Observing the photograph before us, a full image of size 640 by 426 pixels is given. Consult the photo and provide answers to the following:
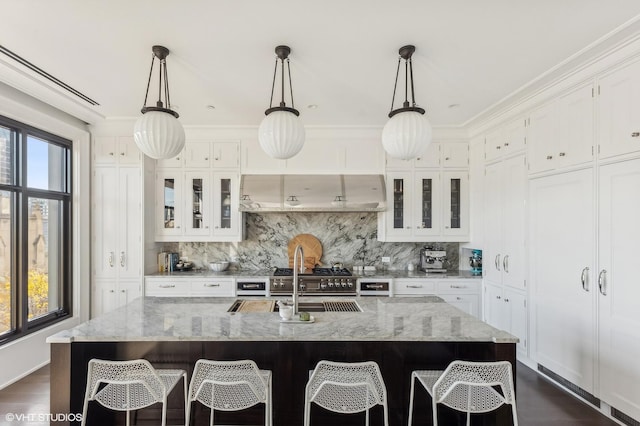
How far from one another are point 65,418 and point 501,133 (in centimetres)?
456

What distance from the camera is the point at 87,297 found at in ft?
13.6

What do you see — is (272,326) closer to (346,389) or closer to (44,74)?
(346,389)

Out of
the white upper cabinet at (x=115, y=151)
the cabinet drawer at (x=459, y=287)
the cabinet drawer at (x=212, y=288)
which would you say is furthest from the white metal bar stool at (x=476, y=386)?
the white upper cabinet at (x=115, y=151)

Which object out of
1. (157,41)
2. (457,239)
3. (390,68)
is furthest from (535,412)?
(157,41)

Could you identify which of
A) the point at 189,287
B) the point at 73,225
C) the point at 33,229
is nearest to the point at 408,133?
the point at 189,287

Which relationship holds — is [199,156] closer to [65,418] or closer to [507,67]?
[65,418]

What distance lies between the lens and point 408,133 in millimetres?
2168

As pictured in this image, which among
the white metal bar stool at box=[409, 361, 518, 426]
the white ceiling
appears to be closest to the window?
→ the white ceiling

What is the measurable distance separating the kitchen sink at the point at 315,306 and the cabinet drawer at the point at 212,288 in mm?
1532

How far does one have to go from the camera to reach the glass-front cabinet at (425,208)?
4.48 meters

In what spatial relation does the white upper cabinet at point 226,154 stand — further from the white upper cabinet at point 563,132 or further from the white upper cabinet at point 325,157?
the white upper cabinet at point 563,132

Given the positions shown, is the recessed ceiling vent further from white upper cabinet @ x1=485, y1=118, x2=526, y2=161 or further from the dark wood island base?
white upper cabinet @ x1=485, y1=118, x2=526, y2=161

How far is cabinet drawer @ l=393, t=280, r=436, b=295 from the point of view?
166 inches

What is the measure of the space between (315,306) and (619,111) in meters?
2.69
